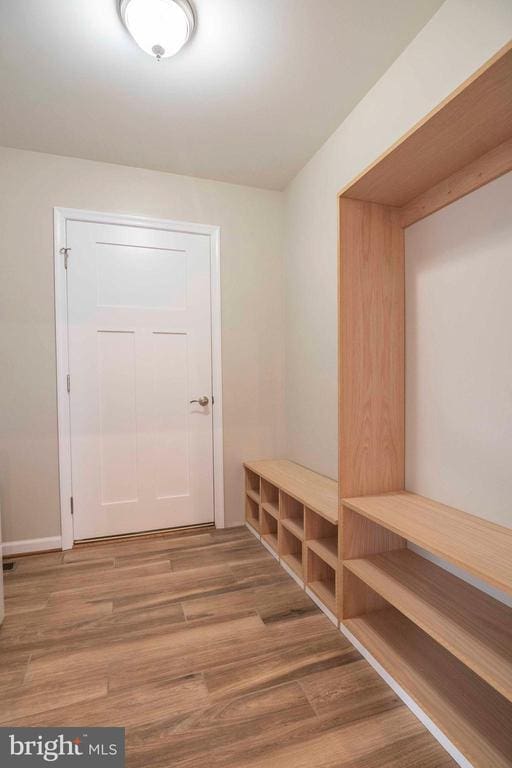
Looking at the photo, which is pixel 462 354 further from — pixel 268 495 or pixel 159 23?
pixel 159 23

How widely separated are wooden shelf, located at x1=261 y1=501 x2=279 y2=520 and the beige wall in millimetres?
388

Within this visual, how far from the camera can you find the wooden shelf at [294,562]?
79.5 inches

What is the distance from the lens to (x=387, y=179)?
142cm

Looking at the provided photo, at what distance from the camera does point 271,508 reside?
2.43 m

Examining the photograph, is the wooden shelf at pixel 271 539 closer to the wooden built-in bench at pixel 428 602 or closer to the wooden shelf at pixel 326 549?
the wooden built-in bench at pixel 428 602

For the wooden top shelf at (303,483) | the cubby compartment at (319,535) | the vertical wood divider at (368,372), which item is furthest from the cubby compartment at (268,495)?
the vertical wood divider at (368,372)

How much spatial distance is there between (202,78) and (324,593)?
2585mm

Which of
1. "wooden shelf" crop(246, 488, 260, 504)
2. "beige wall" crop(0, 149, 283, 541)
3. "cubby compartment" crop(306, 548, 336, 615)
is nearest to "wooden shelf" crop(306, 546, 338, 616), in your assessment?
"cubby compartment" crop(306, 548, 336, 615)

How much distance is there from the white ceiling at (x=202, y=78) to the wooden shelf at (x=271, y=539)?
2.53m

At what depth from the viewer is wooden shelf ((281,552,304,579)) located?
6.63 ft

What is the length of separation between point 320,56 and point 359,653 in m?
2.59

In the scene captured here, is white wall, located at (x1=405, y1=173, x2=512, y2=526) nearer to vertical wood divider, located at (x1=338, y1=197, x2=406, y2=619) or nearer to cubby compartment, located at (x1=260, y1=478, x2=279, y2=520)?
vertical wood divider, located at (x1=338, y1=197, x2=406, y2=619)

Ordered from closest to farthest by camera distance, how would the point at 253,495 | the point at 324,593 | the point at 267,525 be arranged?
the point at 324,593 < the point at 267,525 < the point at 253,495

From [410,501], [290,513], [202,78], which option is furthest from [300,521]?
[202,78]
